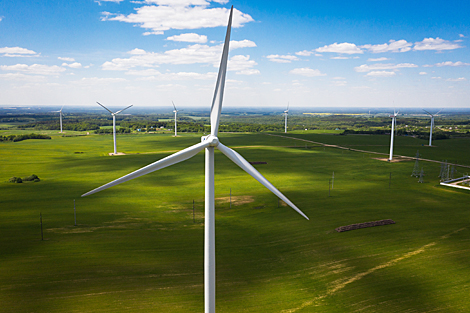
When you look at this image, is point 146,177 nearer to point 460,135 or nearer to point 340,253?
point 340,253

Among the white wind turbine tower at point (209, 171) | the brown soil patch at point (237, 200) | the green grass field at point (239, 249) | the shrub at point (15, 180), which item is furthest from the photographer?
the shrub at point (15, 180)

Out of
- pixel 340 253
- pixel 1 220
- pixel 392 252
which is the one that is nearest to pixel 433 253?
pixel 392 252

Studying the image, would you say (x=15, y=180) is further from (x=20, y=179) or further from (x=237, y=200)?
(x=237, y=200)

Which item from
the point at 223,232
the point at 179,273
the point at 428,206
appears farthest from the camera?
the point at 428,206

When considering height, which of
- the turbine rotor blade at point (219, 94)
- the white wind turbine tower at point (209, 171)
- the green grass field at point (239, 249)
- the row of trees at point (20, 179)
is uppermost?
the turbine rotor blade at point (219, 94)

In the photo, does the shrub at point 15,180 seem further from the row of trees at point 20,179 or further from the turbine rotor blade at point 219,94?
the turbine rotor blade at point 219,94

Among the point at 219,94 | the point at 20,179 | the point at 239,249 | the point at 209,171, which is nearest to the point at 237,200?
the point at 239,249

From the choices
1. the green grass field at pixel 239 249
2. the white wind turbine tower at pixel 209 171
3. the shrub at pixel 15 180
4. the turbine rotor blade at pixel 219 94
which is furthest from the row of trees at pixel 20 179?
the turbine rotor blade at pixel 219 94

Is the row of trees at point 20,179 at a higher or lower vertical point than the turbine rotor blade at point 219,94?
lower

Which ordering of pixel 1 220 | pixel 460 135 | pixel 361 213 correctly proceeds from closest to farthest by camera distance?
pixel 1 220, pixel 361 213, pixel 460 135
